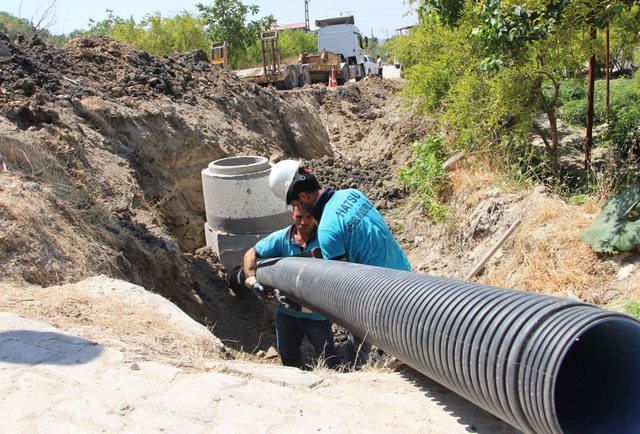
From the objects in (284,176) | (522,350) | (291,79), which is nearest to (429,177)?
(284,176)

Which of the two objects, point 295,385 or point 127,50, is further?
point 127,50

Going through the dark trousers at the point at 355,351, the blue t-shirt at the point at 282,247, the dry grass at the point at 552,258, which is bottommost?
the dark trousers at the point at 355,351

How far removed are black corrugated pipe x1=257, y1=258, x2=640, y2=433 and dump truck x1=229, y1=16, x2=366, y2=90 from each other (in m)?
18.0

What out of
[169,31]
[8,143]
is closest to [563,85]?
[8,143]

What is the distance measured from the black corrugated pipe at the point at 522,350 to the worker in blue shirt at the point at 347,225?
2.86 feet

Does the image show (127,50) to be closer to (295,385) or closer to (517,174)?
(517,174)

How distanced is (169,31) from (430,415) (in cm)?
2819

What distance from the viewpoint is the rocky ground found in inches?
200

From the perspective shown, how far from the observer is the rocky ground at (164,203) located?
16.7ft

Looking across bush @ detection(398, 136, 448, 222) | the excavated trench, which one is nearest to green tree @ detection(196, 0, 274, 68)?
the excavated trench

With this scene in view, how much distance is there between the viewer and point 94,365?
3.17m

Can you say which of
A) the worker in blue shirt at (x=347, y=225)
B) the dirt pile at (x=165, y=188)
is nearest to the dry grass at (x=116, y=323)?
the dirt pile at (x=165, y=188)

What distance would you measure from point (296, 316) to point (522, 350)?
254 cm

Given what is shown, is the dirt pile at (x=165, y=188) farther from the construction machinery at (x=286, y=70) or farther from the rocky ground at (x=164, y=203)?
the construction machinery at (x=286, y=70)
